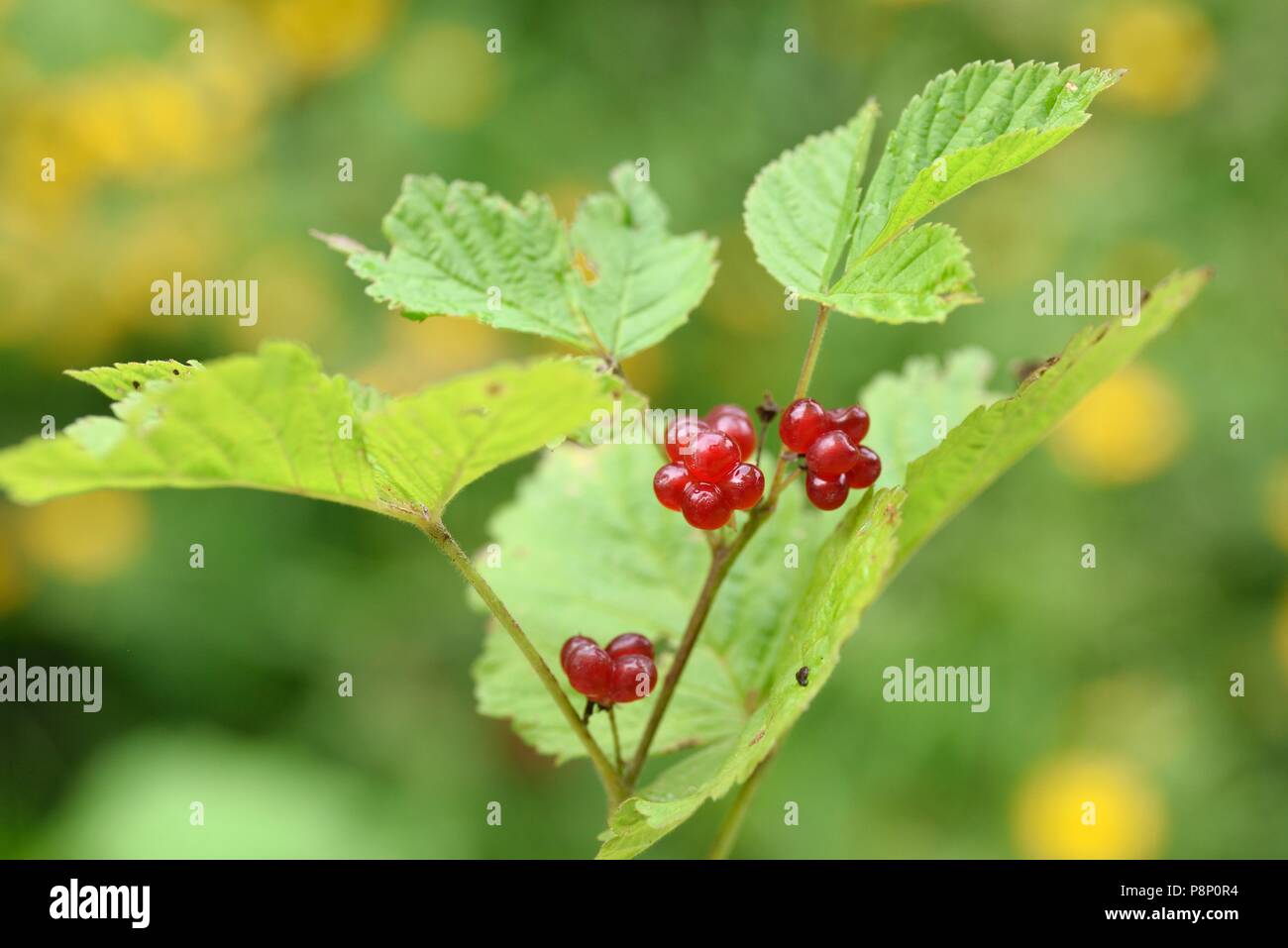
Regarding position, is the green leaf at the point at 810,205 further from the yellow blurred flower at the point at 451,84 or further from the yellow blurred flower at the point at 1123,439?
the yellow blurred flower at the point at 451,84

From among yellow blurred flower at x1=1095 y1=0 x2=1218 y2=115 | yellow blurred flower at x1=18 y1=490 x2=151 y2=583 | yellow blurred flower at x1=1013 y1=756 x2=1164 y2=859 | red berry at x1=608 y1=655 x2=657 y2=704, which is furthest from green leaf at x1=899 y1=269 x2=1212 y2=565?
yellow blurred flower at x1=18 y1=490 x2=151 y2=583

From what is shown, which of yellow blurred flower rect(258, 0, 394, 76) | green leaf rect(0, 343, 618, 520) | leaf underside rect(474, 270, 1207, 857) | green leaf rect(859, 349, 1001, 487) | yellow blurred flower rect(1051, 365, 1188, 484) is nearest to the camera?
green leaf rect(0, 343, 618, 520)

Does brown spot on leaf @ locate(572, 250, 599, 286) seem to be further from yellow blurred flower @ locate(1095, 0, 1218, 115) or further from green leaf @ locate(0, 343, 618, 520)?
yellow blurred flower @ locate(1095, 0, 1218, 115)

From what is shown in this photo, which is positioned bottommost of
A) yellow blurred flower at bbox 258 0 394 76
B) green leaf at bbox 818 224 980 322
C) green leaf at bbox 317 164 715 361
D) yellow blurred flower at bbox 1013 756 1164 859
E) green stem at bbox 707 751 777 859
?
yellow blurred flower at bbox 1013 756 1164 859

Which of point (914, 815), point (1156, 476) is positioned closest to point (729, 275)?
point (1156, 476)

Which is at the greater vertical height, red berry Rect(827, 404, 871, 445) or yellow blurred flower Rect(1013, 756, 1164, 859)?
red berry Rect(827, 404, 871, 445)

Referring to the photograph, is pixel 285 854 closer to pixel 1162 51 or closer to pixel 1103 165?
pixel 1103 165

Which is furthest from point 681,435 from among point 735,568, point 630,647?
point 735,568
